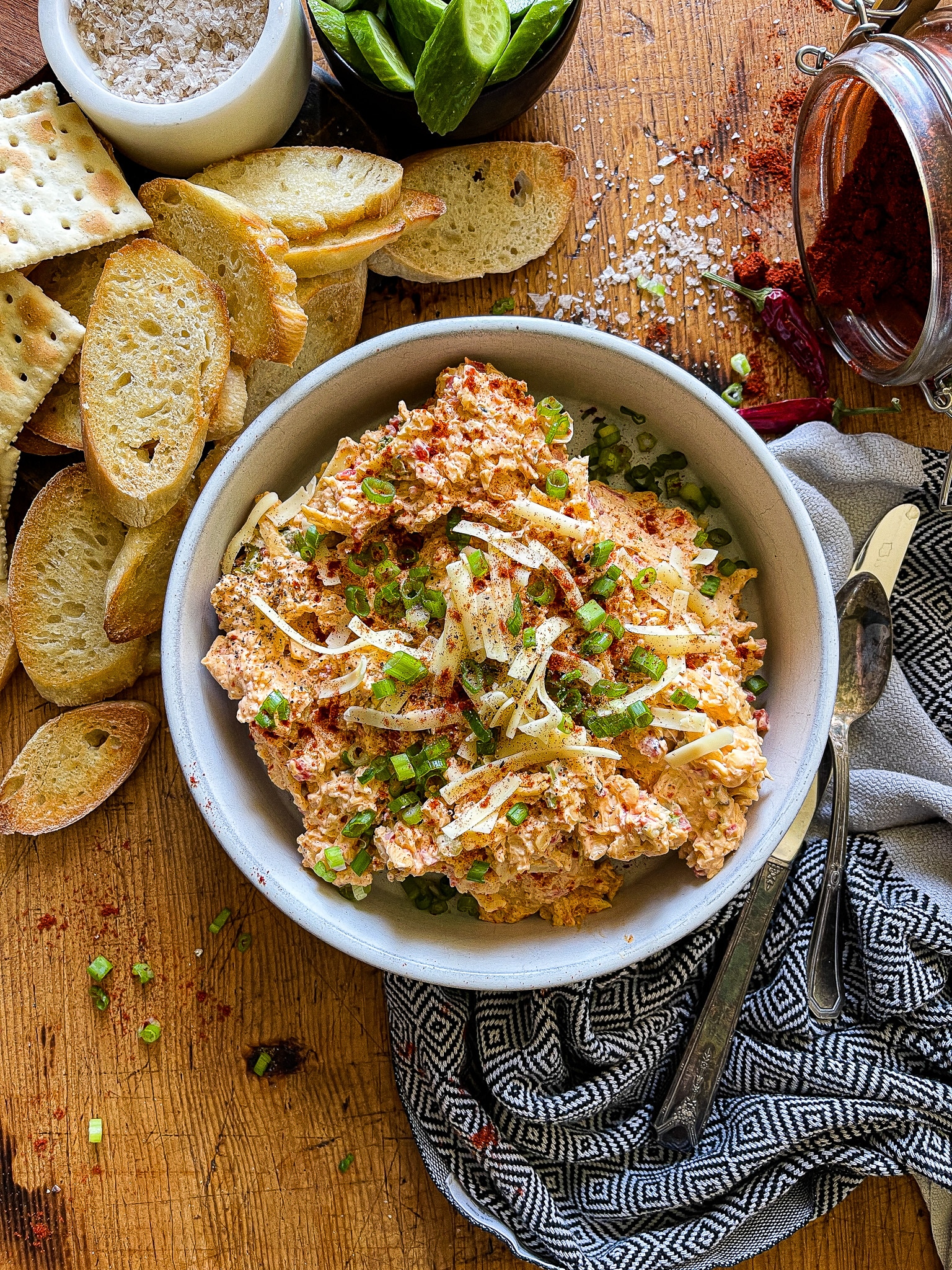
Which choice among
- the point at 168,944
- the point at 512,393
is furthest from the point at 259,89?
the point at 168,944

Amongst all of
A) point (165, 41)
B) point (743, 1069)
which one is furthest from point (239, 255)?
point (743, 1069)

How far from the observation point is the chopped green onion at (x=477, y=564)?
1893 mm

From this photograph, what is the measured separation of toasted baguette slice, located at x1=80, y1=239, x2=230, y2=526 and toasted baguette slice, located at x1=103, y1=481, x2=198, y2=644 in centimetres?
6

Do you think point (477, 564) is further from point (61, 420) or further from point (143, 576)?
point (61, 420)

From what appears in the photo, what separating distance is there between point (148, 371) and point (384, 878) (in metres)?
1.25

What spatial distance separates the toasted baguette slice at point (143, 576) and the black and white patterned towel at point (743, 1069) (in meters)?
1.01

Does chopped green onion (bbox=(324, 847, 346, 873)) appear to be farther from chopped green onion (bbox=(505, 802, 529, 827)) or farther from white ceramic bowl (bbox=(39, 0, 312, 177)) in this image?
white ceramic bowl (bbox=(39, 0, 312, 177))

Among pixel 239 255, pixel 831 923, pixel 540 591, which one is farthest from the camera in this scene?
pixel 831 923

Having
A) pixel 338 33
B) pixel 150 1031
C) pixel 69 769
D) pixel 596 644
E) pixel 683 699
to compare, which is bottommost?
pixel 150 1031

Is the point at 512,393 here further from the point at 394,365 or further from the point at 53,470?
the point at 53,470

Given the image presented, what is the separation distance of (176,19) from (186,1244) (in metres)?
2.77

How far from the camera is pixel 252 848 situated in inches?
79.6

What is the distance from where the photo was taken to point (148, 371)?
218 centimetres

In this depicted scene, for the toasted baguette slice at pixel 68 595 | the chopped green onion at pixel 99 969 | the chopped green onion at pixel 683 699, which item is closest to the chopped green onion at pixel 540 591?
the chopped green onion at pixel 683 699
